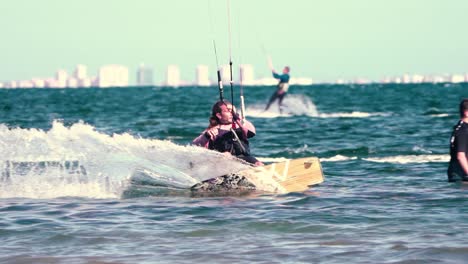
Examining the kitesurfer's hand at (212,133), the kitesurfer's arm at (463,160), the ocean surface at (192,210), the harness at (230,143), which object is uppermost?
the kitesurfer's hand at (212,133)

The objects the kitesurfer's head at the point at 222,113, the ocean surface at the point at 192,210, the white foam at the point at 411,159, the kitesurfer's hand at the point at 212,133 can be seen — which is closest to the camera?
the ocean surface at the point at 192,210

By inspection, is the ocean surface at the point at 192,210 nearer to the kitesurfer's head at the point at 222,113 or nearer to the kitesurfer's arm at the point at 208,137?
the kitesurfer's arm at the point at 208,137

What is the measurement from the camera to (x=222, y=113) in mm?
13680

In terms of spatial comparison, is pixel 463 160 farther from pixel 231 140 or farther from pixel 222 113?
pixel 222 113

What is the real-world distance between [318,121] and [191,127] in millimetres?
5598

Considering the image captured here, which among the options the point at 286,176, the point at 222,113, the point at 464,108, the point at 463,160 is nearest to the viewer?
the point at 464,108

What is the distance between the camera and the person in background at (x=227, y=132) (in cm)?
1369

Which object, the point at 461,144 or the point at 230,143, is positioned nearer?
the point at 461,144

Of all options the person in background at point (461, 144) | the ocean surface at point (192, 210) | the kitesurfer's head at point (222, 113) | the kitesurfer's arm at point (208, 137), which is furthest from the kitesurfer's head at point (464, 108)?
the kitesurfer's arm at point (208, 137)

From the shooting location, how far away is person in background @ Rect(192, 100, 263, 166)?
1369cm

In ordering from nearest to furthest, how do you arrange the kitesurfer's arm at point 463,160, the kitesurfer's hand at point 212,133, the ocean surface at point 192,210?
the ocean surface at point 192,210, the kitesurfer's arm at point 463,160, the kitesurfer's hand at point 212,133

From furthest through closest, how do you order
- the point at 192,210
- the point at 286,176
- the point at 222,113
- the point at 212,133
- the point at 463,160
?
the point at 286,176 < the point at 212,133 < the point at 222,113 < the point at 463,160 < the point at 192,210

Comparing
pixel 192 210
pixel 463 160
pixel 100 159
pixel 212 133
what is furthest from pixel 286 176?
pixel 100 159

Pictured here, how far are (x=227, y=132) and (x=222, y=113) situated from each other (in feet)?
0.97
